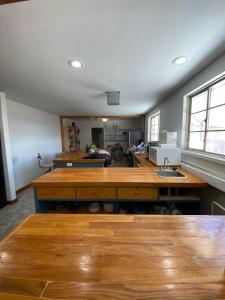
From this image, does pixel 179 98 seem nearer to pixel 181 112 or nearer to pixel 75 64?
pixel 181 112

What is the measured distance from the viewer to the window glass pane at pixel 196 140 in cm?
209

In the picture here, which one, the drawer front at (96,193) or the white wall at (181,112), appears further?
the drawer front at (96,193)

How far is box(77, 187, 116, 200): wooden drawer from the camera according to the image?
172 centimetres

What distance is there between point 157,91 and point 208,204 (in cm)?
222

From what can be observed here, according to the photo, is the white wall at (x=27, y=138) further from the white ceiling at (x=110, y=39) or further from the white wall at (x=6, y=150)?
the white ceiling at (x=110, y=39)

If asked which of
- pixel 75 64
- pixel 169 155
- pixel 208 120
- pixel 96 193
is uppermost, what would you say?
pixel 75 64

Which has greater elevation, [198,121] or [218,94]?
[218,94]

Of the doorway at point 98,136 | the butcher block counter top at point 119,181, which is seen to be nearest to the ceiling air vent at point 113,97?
the butcher block counter top at point 119,181

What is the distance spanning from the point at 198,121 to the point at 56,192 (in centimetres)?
226

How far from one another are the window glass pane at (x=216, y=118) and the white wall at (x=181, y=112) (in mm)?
392

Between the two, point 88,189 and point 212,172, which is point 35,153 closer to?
point 88,189

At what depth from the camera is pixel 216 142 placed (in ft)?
5.87

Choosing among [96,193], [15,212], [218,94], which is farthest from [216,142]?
[15,212]

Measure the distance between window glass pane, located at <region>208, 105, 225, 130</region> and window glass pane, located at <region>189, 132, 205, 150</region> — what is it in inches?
8.0
